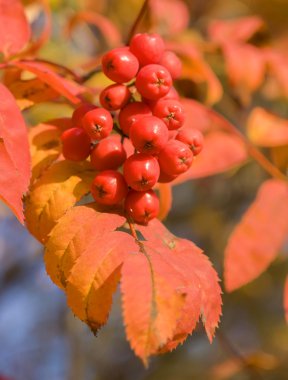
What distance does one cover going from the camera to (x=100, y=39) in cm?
275

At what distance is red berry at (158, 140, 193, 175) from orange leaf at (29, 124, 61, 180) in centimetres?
22

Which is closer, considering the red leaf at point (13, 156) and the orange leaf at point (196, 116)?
the red leaf at point (13, 156)

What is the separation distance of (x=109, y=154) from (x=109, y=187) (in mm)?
60

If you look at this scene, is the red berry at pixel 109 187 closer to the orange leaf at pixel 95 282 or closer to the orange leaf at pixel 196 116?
the orange leaf at pixel 95 282

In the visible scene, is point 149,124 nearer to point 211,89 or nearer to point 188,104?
point 188,104

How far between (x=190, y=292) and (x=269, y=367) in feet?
3.78

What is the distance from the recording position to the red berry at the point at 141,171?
2.75 feet

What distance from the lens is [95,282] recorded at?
78 centimetres

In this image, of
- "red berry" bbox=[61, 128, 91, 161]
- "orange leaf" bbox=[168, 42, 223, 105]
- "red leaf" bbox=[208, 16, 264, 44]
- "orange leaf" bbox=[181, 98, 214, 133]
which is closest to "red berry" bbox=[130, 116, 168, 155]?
"red berry" bbox=[61, 128, 91, 161]

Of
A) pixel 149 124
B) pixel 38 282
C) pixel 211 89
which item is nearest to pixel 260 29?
pixel 211 89

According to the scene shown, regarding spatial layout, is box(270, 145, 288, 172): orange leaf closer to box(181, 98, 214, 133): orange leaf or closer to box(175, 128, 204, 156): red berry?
box(181, 98, 214, 133): orange leaf

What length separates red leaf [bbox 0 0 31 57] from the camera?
1.13 m

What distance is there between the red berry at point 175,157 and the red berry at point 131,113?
65 mm

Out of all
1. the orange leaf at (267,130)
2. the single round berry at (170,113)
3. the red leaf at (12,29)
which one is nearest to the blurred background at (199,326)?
the orange leaf at (267,130)
